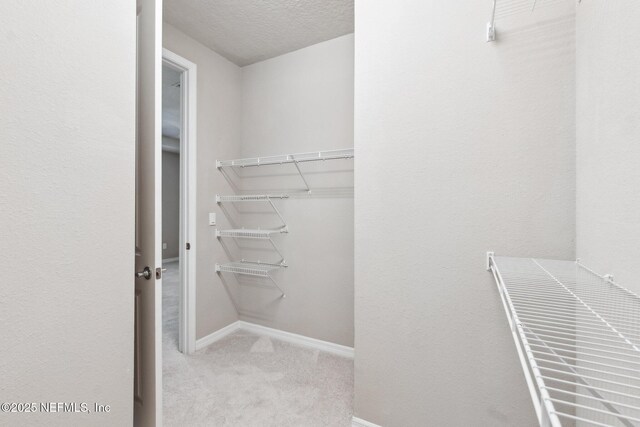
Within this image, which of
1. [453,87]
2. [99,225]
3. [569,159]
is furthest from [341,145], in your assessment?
[99,225]

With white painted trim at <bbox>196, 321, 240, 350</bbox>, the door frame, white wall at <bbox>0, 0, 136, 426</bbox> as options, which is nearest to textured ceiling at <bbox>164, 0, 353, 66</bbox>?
the door frame

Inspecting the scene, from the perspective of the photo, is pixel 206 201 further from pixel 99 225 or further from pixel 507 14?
pixel 507 14

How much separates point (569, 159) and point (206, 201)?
2397 mm

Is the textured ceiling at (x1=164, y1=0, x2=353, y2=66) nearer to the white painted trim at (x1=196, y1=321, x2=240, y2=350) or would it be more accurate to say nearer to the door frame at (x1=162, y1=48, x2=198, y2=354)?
the door frame at (x1=162, y1=48, x2=198, y2=354)

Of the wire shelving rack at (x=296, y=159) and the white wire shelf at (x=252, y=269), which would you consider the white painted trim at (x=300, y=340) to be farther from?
the wire shelving rack at (x=296, y=159)

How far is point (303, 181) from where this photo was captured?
8.32ft

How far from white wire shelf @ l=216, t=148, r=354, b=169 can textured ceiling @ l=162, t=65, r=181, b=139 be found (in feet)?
2.77

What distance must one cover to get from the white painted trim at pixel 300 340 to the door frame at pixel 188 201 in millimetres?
548

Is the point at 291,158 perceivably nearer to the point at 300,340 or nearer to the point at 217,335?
the point at 300,340

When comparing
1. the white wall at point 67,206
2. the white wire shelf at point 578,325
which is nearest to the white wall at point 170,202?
the white wall at point 67,206

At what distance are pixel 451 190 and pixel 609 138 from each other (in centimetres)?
59

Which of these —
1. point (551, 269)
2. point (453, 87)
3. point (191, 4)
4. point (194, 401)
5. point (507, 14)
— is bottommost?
point (194, 401)

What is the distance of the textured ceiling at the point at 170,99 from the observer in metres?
3.22

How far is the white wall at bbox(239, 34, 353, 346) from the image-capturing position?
238 centimetres
